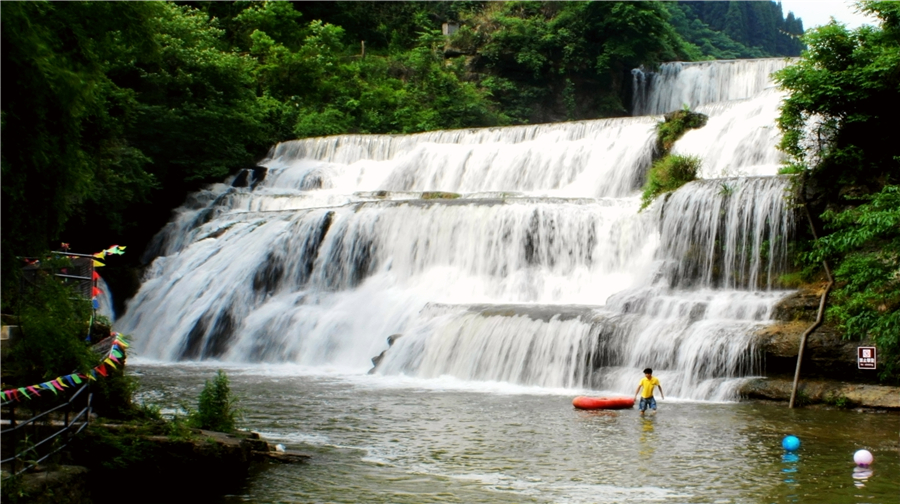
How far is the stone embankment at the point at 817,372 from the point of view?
16.3m

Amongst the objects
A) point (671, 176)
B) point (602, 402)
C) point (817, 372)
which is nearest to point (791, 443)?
point (602, 402)

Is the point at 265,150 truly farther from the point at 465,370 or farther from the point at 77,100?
the point at 77,100

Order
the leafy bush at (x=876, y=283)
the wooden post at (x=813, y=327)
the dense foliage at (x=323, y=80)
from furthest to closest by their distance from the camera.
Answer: the dense foliage at (x=323, y=80) < the wooden post at (x=813, y=327) < the leafy bush at (x=876, y=283)

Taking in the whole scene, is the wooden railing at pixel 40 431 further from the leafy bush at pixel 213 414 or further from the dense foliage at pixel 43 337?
the leafy bush at pixel 213 414

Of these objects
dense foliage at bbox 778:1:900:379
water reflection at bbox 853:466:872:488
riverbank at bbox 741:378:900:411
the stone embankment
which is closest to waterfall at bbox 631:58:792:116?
dense foliage at bbox 778:1:900:379

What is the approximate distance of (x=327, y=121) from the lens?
44094 millimetres

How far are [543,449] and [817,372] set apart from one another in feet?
23.0

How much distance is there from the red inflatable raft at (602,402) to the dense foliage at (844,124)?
4.28 metres

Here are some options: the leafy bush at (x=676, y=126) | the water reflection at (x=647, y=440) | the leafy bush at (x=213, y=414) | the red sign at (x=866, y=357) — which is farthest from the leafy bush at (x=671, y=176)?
the leafy bush at (x=213, y=414)

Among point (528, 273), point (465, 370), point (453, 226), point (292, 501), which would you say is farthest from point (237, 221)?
point (292, 501)

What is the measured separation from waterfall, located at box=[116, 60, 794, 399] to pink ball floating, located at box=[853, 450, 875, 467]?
590cm

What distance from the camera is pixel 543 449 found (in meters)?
12.5

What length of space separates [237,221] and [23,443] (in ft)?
78.4

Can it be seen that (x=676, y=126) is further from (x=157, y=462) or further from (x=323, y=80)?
(x=157, y=462)
